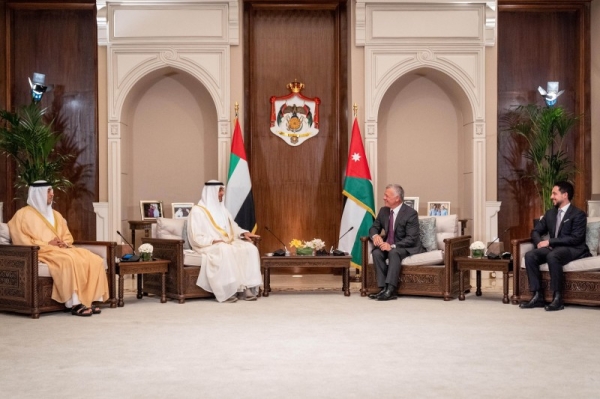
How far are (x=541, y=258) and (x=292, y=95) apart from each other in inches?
174

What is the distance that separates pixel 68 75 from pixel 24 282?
14.8 ft

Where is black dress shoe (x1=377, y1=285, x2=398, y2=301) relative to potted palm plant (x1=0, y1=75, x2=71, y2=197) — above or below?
below

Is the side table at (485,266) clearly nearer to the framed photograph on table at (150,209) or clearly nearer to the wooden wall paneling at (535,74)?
the wooden wall paneling at (535,74)

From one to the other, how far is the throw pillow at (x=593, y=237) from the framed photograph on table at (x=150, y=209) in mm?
5268

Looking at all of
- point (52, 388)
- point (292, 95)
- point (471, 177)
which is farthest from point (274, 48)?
point (52, 388)

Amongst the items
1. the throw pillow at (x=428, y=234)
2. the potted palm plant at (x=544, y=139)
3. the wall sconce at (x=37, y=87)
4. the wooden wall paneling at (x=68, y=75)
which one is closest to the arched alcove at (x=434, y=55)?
the potted palm plant at (x=544, y=139)

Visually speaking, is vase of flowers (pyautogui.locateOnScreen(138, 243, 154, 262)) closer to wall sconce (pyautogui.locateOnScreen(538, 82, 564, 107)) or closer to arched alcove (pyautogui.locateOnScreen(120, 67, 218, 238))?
arched alcove (pyautogui.locateOnScreen(120, 67, 218, 238))

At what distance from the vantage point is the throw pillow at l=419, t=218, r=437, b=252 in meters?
8.30

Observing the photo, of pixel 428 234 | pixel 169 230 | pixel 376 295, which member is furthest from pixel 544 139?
pixel 169 230

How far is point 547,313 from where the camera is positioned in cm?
691

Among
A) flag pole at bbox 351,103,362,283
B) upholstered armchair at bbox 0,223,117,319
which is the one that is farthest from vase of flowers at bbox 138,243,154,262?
flag pole at bbox 351,103,362,283

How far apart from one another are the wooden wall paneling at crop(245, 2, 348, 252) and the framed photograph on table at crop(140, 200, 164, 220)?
1.33m

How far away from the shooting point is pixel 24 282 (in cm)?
684

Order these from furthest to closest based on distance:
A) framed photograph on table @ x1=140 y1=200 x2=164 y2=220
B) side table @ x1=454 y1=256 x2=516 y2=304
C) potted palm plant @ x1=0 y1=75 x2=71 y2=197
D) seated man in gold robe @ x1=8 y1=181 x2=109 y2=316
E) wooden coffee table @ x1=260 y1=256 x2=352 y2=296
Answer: framed photograph on table @ x1=140 y1=200 x2=164 y2=220, potted palm plant @ x1=0 y1=75 x2=71 y2=197, wooden coffee table @ x1=260 y1=256 x2=352 y2=296, side table @ x1=454 y1=256 x2=516 y2=304, seated man in gold robe @ x1=8 y1=181 x2=109 y2=316
